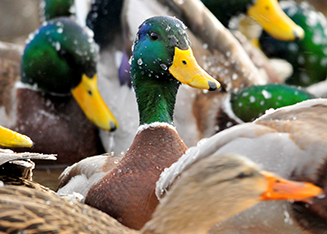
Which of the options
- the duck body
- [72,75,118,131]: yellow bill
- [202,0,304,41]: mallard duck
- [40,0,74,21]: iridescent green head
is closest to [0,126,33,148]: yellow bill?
the duck body

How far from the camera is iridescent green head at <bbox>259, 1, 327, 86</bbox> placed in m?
5.82

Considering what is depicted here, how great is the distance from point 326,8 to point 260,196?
7.37 meters

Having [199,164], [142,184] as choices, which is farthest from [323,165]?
[142,184]

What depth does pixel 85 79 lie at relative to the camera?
12.4 ft

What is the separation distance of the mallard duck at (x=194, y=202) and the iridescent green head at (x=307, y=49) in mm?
4329

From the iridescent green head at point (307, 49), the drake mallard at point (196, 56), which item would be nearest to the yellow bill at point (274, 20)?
the drake mallard at point (196, 56)

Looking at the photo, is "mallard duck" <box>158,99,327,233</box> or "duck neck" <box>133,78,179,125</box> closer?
"mallard duck" <box>158,99,327,233</box>

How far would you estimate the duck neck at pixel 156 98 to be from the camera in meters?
2.52

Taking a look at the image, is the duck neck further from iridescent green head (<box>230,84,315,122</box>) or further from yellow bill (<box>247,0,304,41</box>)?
yellow bill (<box>247,0,304,41</box>)

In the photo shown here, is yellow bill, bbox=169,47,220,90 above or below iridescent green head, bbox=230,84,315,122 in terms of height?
above

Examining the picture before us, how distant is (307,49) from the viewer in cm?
590

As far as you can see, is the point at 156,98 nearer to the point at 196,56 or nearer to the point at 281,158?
the point at 281,158

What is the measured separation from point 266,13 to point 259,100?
118cm

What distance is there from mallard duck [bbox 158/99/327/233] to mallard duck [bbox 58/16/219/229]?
17.4 inches
